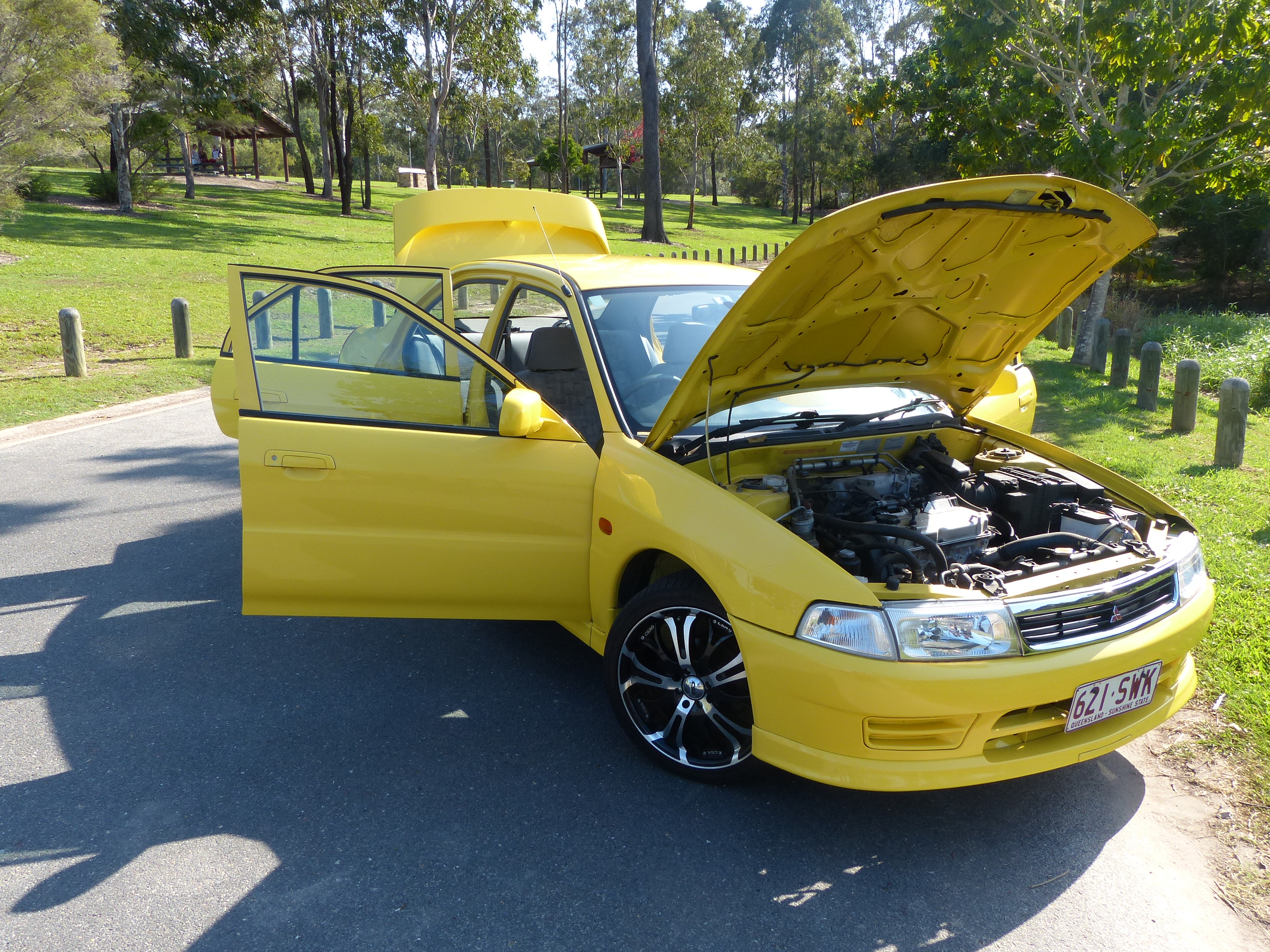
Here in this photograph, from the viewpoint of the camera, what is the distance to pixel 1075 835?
2908 mm

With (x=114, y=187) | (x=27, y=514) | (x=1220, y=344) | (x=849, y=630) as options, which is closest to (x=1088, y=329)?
(x=1220, y=344)

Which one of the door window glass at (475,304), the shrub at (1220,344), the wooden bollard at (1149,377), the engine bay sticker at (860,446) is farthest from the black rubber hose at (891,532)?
the shrub at (1220,344)

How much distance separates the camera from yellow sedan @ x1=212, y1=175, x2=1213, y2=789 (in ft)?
8.64

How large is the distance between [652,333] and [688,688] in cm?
168

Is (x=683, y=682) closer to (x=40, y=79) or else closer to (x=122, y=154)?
(x=40, y=79)

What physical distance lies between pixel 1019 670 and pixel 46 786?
3.29 meters

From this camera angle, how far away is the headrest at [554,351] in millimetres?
4059

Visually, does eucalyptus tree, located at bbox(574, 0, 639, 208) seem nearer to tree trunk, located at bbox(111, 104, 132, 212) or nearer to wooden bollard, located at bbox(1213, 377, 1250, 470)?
tree trunk, located at bbox(111, 104, 132, 212)

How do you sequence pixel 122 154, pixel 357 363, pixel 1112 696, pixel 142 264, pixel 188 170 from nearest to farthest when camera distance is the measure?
pixel 1112 696 → pixel 357 363 → pixel 142 264 → pixel 122 154 → pixel 188 170

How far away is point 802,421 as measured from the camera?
12.0 ft

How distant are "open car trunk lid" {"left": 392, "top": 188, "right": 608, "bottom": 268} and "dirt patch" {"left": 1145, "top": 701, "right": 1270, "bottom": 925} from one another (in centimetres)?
427

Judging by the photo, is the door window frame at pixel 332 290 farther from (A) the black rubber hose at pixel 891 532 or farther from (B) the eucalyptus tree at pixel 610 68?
(B) the eucalyptus tree at pixel 610 68

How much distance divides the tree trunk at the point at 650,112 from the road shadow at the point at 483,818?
79.4 feet

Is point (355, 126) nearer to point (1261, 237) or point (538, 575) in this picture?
point (1261, 237)
